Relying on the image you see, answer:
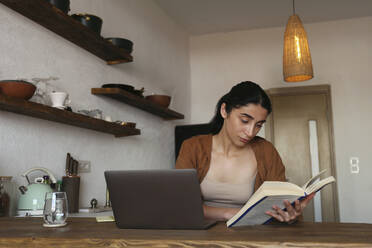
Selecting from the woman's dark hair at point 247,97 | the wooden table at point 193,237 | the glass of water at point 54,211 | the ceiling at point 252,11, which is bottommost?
the wooden table at point 193,237

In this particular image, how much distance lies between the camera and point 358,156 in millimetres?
3844

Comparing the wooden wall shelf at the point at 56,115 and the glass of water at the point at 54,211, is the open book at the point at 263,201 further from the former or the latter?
the wooden wall shelf at the point at 56,115

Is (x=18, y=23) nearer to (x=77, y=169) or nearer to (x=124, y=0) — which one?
(x=77, y=169)

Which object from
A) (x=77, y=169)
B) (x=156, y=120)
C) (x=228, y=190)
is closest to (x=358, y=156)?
(x=156, y=120)

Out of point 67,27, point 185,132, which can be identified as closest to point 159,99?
point 185,132

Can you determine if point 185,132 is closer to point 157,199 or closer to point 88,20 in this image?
point 88,20

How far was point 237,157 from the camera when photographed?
1807 mm

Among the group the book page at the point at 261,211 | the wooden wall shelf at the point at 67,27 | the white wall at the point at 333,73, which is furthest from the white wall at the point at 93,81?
the book page at the point at 261,211

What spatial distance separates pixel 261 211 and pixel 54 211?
636 mm

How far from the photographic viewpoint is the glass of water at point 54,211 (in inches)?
45.1

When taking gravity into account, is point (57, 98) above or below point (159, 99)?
below

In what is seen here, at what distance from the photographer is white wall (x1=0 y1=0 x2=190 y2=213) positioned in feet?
5.97

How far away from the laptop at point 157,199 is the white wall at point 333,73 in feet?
10.7

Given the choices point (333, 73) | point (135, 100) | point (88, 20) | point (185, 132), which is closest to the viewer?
point (88, 20)
